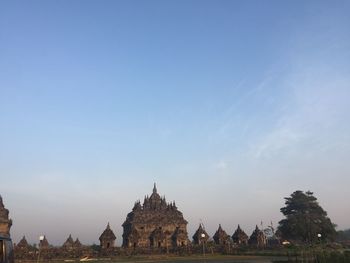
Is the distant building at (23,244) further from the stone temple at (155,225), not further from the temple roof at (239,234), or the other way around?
the temple roof at (239,234)

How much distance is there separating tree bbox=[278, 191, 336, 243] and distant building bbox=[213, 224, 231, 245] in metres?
13.4

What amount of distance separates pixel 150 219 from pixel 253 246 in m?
24.1

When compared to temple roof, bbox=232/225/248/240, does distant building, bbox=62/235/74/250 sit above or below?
below

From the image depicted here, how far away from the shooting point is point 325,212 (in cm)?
8544

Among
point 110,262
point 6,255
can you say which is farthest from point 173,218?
point 6,255

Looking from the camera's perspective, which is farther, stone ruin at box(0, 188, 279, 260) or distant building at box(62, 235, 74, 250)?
distant building at box(62, 235, 74, 250)

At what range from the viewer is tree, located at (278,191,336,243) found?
79312mm

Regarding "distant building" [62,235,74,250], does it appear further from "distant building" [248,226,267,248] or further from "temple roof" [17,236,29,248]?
"distant building" [248,226,267,248]

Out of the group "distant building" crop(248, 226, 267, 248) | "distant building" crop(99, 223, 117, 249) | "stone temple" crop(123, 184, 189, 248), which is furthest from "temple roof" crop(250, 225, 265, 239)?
"distant building" crop(99, 223, 117, 249)

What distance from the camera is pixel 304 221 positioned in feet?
263

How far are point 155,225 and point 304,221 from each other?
101ft

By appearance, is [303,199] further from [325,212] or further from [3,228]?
[3,228]

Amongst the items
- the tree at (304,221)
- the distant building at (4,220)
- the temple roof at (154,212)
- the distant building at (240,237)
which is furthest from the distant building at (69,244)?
the tree at (304,221)

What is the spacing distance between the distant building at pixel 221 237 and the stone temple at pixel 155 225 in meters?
6.44
